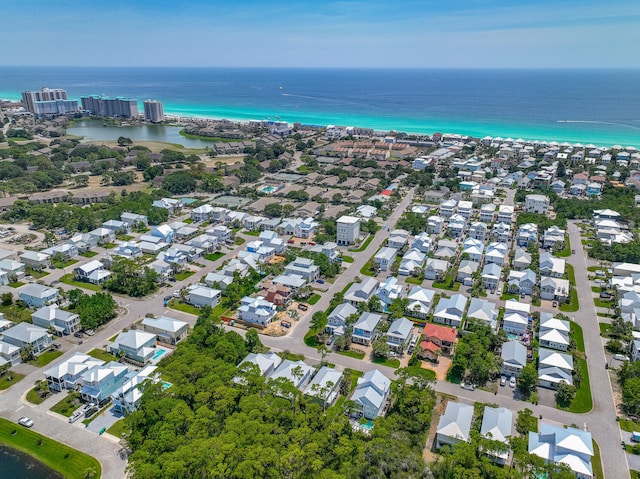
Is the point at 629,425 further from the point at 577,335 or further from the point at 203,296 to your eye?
the point at 203,296

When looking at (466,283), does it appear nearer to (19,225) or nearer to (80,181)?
(19,225)

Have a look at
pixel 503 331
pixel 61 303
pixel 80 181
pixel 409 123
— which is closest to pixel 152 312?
pixel 61 303

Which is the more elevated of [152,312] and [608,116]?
[608,116]

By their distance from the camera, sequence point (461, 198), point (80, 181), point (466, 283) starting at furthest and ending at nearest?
point (80, 181)
point (461, 198)
point (466, 283)

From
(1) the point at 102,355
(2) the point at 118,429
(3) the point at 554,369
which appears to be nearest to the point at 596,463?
(3) the point at 554,369

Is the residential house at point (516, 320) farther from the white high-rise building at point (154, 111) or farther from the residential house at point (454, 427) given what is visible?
the white high-rise building at point (154, 111)

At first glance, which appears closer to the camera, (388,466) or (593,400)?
(388,466)

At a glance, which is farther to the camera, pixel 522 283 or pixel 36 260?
pixel 36 260

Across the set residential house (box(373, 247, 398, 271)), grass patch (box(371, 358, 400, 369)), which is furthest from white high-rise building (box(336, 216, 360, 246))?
grass patch (box(371, 358, 400, 369))

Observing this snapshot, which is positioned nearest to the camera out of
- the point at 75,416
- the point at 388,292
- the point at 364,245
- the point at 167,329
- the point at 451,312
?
the point at 75,416
